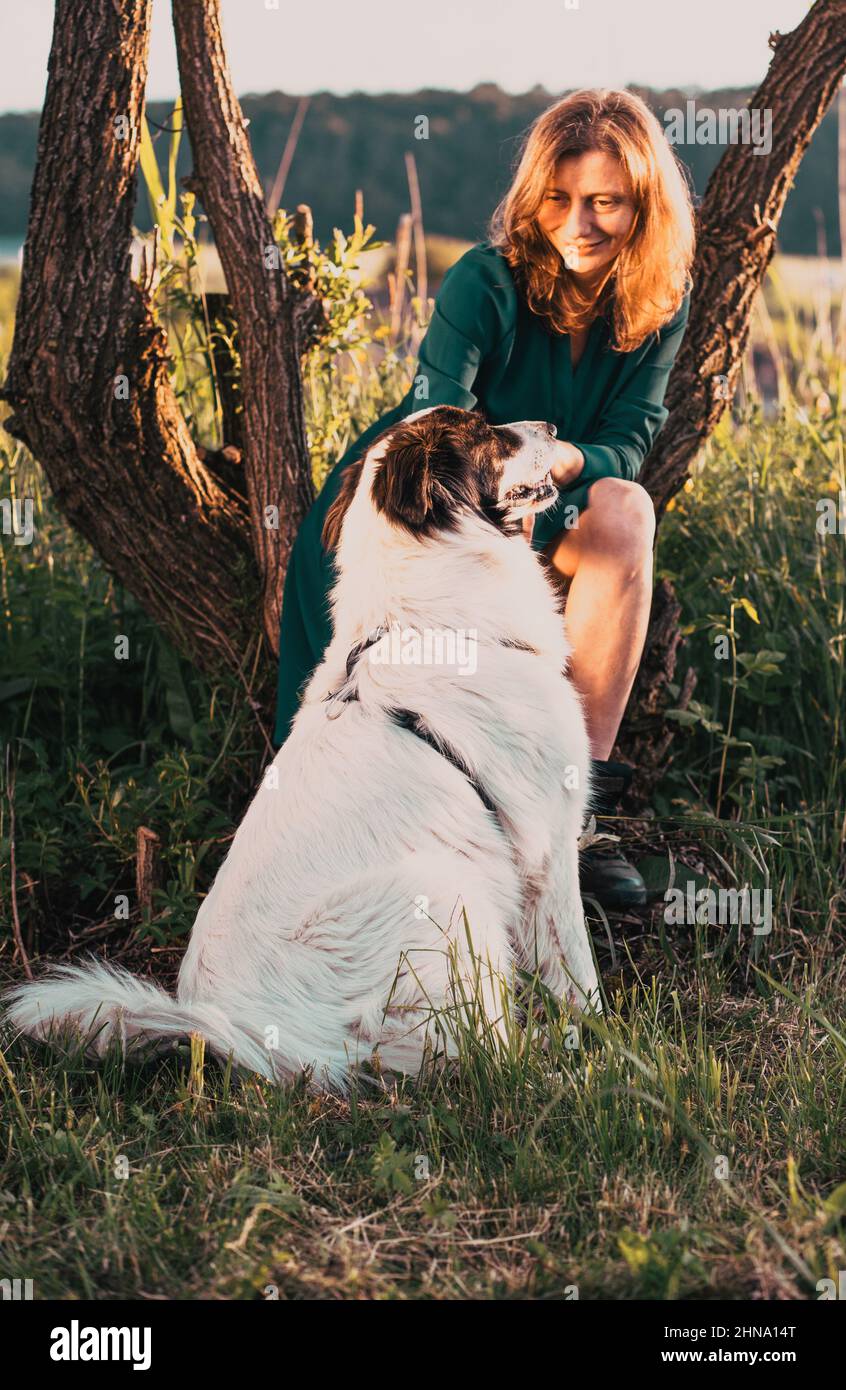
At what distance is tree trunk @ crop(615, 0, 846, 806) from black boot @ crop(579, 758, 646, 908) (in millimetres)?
374

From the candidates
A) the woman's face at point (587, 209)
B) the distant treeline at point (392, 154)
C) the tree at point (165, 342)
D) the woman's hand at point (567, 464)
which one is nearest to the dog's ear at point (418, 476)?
the woman's hand at point (567, 464)

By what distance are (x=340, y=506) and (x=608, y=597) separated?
0.82 meters

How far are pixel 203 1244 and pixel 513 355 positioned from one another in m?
2.46

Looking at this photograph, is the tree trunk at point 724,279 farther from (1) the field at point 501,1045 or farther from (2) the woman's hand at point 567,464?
(2) the woman's hand at point 567,464

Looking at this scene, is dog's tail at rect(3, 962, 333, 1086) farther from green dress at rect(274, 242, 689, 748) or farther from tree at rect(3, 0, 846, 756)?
tree at rect(3, 0, 846, 756)

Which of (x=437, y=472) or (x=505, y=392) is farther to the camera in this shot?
(x=505, y=392)

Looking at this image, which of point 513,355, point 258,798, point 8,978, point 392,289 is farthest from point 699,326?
point 8,978

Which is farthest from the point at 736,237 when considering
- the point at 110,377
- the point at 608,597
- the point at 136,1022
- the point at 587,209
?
the point at 136,1022

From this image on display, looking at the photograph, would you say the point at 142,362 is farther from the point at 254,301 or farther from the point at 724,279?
the point at 724,279

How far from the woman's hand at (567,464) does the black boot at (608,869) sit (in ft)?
2.53

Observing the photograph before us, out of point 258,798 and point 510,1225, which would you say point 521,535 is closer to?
point 258,798

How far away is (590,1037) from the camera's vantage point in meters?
2.78

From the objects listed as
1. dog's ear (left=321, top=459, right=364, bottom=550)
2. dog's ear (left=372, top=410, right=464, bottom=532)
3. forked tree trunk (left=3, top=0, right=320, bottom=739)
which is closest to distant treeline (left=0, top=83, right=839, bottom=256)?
forked tree trunk (left=3, top=0, right=320, bottom=739)

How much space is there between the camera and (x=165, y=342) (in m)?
3.72
